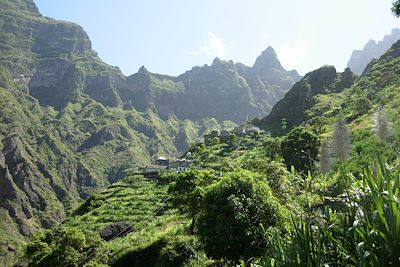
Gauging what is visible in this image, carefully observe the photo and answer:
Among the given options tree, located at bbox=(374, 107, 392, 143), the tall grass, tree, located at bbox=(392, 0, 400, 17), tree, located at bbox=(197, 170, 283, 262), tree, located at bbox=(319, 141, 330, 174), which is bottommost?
tree, located at bbox=(197, 170, 283, 262)

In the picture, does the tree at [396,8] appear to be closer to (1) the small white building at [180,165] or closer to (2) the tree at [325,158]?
(2) the tree at [325,158]

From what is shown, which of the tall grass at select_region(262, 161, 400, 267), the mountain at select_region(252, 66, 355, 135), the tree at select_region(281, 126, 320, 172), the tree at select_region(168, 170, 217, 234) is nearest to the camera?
the tall grass at select_region(262, 161, 400, 267)

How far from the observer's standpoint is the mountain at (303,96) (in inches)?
3738

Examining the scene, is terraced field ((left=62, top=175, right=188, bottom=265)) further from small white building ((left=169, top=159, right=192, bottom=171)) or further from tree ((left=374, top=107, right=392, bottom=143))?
tree ((left=374, top=107, right=392, bottom=143))

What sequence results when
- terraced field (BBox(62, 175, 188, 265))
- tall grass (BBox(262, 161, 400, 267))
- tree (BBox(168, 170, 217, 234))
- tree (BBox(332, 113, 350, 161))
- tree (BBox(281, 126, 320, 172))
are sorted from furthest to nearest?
tree (BBox(281, 126, 320, 172)) < terraced field (BBox(62, 175, 188, 265)) < tree (BBox(168, 170, 217, 234)) < tree (BBox(332, 113, 350, 161)) < tall grass (BBox(262, 161, 400, 267))

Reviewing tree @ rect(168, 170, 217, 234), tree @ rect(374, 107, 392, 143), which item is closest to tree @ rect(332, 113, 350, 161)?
tree @ rect(374, 107, 392, 143)

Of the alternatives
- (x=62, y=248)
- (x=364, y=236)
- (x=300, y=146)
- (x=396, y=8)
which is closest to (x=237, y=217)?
(x=396, y=8)

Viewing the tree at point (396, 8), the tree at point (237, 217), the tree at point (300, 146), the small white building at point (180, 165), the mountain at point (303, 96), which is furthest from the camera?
the mountain at point (303, 96)

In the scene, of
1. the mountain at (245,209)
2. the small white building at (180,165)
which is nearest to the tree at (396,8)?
the mountain at (245,209)

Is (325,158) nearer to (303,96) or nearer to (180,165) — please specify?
(180,165)

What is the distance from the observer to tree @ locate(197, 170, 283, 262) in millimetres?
15594

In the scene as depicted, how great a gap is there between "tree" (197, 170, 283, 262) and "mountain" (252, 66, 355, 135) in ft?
234

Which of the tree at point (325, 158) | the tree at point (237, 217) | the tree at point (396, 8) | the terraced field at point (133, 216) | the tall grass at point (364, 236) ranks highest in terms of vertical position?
the tree at point (396, 8)

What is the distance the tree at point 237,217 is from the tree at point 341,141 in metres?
10.3
